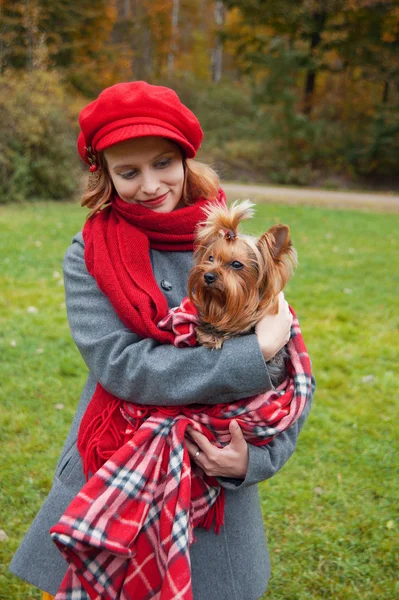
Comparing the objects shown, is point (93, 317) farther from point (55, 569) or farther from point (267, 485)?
point (267, 485)

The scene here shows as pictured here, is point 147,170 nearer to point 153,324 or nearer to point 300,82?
point 153,324

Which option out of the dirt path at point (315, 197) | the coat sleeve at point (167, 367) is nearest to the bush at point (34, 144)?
the dirt path at point (315, 197)

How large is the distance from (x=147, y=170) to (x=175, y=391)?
2.45 feet

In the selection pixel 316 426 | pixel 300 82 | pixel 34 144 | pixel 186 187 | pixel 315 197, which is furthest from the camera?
pixel 300 82

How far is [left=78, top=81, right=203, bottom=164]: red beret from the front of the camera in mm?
2049

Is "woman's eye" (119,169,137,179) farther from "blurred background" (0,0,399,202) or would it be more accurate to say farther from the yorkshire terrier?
"blurred background" (0,0,399,202)

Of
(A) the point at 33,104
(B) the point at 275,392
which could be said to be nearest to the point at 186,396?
(B) the point at 275,392

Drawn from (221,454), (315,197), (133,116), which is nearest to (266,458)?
(221,454)

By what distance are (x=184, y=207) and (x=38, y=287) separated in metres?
5.75

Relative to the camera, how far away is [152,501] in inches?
76.3

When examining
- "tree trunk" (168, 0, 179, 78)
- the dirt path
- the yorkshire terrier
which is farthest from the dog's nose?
"tree trunk" (168, 0, 179, 78)

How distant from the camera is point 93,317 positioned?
2.09 metres

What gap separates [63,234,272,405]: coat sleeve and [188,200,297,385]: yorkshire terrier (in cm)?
7

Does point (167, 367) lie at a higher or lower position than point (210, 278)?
lower
